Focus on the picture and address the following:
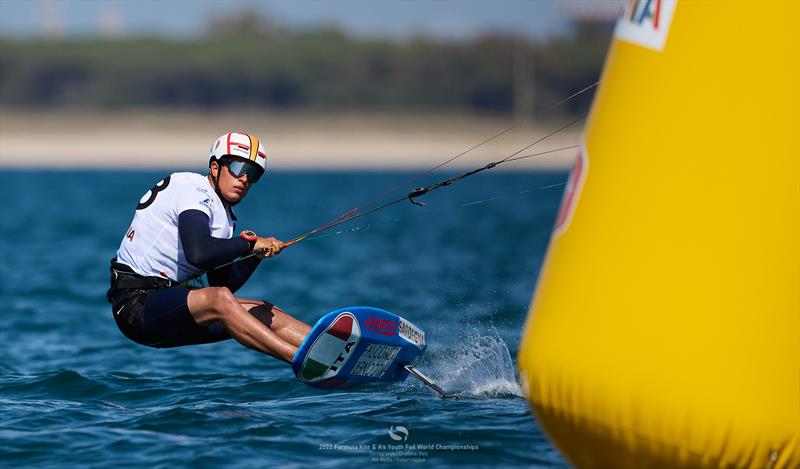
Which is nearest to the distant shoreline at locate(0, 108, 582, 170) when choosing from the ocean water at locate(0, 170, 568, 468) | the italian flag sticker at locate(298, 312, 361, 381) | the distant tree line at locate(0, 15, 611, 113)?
the distant tree line at locate(0, 15, 611, 113)

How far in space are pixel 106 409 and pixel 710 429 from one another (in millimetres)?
3998

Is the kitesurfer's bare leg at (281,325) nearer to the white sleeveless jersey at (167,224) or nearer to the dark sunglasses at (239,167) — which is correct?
the white sleeveless jersey at (167,224)

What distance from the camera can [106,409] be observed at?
7.56 m

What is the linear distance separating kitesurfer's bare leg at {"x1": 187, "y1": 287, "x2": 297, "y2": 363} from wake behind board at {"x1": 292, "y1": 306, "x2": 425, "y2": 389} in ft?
0.46

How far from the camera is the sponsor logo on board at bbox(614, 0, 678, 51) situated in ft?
17.3

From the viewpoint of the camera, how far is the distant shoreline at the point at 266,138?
82312 millimetres

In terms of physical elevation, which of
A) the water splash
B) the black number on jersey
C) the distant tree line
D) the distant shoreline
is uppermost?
the distant tree line

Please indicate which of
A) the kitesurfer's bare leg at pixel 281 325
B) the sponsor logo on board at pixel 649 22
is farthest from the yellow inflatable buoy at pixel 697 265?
the kitesurfer's bare leg at pixel 281 325

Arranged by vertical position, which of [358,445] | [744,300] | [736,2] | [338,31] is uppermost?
[338,31]

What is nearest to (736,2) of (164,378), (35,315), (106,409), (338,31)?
(106,409)

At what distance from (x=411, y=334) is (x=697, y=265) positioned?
3.33 meters

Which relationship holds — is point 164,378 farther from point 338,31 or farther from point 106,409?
point 338,31

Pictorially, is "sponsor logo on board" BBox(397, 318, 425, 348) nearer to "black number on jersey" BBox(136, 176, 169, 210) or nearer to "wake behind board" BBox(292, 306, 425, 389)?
"wake behind board" BBox(292, 306, 425, 389)

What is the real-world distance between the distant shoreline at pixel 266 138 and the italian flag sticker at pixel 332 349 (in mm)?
72144
